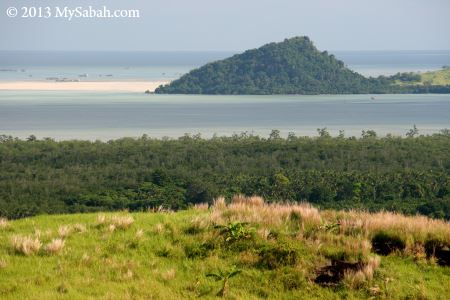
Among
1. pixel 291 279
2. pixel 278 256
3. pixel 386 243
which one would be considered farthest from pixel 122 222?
pixel 386 243

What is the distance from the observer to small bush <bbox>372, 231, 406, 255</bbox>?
9352mm

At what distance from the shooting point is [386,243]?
9.53 metres

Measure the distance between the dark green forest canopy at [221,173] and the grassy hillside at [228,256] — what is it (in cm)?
2874

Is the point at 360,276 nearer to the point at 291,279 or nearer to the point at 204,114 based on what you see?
the point at 291,279

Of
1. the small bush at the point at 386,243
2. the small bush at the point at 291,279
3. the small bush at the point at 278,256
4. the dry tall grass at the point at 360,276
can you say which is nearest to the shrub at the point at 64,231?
the small bush at the point at 278,256

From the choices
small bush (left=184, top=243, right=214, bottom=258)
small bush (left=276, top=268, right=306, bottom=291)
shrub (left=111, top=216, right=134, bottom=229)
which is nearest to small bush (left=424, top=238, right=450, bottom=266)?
small bush (left=276, top=268, right=306, bottom=291)

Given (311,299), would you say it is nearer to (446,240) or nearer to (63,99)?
(446,240)

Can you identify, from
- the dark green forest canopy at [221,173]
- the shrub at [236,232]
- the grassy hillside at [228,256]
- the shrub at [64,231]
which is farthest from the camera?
the dark green forest canopy at [221,173]

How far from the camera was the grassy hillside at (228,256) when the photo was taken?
7.91 meters

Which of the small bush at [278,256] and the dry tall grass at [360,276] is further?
the small bush at [278,256]

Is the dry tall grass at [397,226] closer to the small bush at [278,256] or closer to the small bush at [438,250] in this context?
the small bush at [438,250]

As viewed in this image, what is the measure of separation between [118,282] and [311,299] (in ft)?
7.46

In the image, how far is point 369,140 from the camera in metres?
81.6

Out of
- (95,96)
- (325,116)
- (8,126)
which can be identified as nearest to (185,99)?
(95,96)
